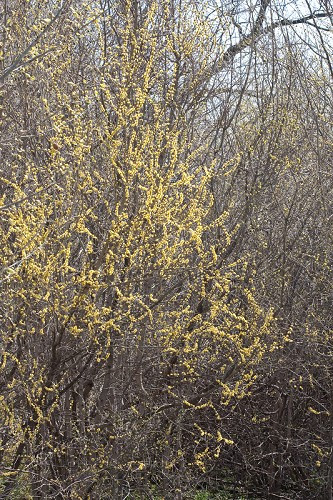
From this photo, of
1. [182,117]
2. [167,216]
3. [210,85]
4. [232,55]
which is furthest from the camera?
[232,55]

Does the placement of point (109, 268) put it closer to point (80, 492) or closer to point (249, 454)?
point (80, 492)

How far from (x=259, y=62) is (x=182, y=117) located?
6.82 ft

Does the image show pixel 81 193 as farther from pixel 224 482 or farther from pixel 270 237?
pixel 224 482

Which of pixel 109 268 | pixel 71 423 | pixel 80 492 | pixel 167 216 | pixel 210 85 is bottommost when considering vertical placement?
pixel 80 492

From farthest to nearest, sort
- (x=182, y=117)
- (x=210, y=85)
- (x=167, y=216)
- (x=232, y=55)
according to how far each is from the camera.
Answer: (x=232, y=55) → (x=210, y=85) → (x=182, y=117) → (x=167, y=216)

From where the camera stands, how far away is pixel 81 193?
191 inches

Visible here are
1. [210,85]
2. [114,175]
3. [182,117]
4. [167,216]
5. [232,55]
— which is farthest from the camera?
[232,55]

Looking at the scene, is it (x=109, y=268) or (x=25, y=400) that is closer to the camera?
(x=109, y=268)

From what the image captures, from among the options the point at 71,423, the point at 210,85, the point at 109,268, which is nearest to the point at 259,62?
the point at 210,85

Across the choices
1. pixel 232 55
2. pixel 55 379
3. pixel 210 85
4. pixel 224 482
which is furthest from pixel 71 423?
pixel 232 55

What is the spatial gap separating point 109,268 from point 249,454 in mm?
3344

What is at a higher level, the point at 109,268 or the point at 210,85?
the point at 210,85

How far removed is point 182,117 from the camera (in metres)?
5.54

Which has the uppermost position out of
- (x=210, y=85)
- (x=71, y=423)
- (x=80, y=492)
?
(x=210, y=85)
